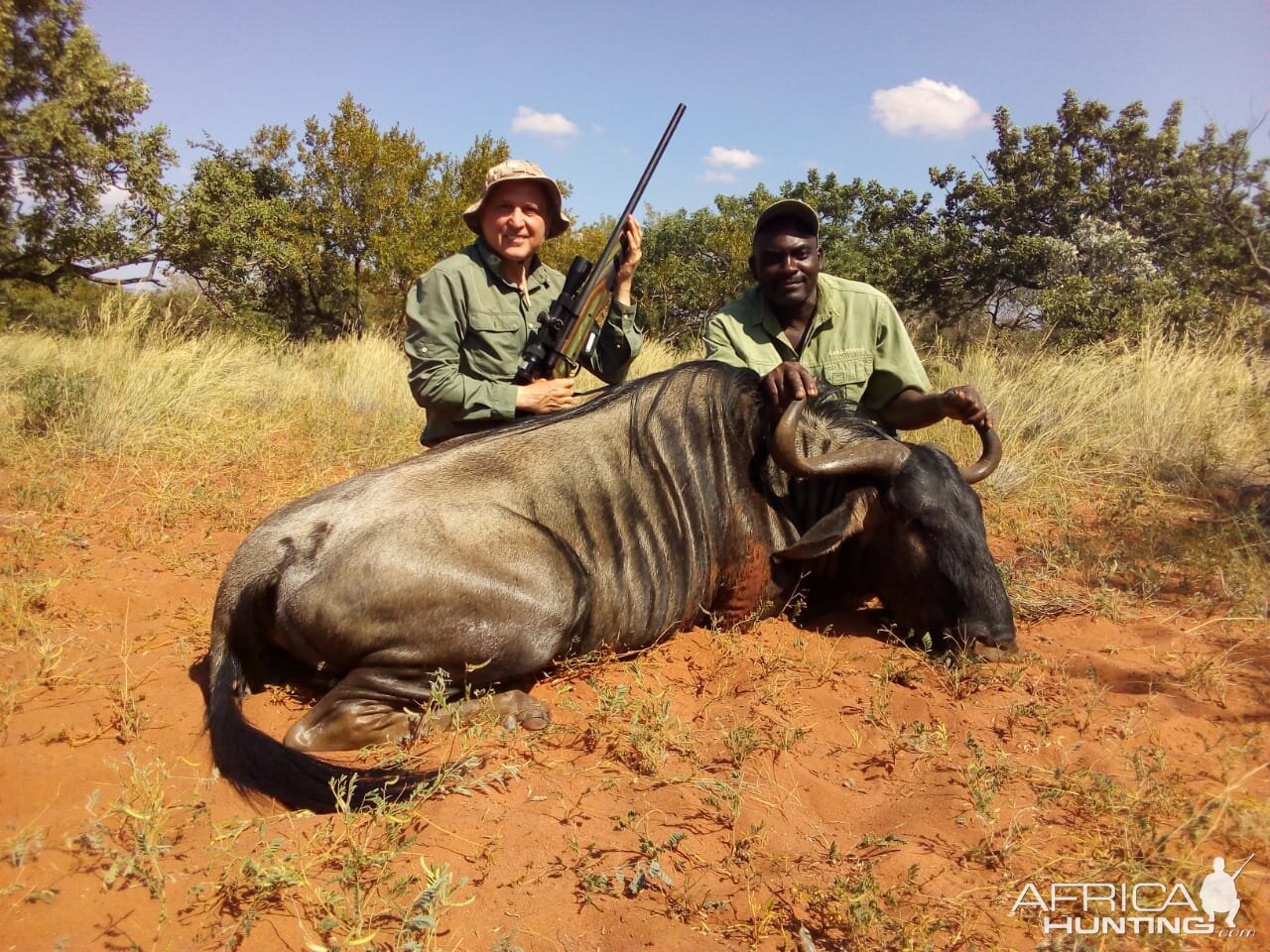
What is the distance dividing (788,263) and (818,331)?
49 centimetres

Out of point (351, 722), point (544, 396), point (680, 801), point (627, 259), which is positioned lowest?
point (351, 722)

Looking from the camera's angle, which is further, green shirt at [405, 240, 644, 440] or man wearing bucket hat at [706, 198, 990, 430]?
man wearing bucket hat at [706, 198, 990, 430]

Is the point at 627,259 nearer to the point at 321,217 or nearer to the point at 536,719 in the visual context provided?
the point at 536,719

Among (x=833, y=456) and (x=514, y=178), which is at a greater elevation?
(x=514, y=178)

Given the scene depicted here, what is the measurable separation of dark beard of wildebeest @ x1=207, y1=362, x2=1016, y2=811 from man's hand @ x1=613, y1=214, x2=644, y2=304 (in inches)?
44.3

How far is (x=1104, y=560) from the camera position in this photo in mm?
4562

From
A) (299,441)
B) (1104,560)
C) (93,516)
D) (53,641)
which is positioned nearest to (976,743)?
(1104,560)

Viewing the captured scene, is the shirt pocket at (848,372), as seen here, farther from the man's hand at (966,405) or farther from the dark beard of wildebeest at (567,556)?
the dark beard of wildebeest at (567,556)

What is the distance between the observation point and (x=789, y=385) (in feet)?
12.0

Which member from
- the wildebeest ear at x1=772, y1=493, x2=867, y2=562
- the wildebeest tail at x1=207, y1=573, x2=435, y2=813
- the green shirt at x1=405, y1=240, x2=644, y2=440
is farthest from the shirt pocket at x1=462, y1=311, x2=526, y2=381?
the wildebeest tail at x1=207, y1=573, x2=435, y2=813

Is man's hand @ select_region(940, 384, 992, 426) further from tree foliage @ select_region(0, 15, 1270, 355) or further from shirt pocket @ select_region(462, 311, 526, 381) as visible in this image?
tree foliage @ select_region(0, 15, 1270, 355)

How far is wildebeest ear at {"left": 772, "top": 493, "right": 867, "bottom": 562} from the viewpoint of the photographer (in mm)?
3590

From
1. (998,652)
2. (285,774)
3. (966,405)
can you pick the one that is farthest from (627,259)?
(285,774)

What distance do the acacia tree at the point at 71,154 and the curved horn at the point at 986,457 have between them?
47.9 feet
